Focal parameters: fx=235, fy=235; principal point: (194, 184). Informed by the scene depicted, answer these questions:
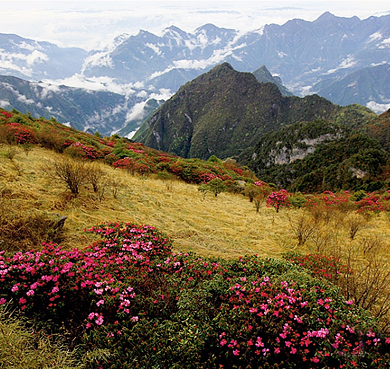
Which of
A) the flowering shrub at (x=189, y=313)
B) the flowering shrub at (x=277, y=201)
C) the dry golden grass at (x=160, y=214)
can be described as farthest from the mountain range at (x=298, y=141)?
the flowering shrub at (x=189, y=313)

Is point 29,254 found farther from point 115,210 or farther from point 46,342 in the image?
point 115,210

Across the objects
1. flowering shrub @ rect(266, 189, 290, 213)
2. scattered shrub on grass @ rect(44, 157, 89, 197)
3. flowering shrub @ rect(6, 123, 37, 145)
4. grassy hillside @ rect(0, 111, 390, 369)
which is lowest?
flowering shrub @ rect(266, 189, 290, 213)

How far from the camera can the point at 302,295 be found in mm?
3744

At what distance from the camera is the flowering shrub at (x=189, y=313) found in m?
2.92

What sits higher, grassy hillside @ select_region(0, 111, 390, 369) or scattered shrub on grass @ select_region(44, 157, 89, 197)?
scattered shrub on grass @ select_region(44, 157, 89, 197)

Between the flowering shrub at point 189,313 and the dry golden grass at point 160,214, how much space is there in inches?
59.7

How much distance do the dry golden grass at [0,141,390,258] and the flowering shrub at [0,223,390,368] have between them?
4.98 ft

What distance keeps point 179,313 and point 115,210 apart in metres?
4.79

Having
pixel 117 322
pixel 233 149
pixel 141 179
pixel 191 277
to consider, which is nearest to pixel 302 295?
pixel 191 277

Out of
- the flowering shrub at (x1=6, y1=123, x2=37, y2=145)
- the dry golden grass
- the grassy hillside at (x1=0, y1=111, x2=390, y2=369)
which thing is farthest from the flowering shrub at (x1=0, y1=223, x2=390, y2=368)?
the flowering shrub at (x1=6, y1=123, x2=37, y2=145)

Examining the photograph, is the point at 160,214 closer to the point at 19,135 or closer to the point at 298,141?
the point at 19,135

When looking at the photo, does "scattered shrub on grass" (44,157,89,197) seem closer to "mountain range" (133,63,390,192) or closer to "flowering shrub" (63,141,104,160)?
"flowering shrub" (63,141,104,160)

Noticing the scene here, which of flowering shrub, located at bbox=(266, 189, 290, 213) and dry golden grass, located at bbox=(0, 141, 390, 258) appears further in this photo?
flowering shrub, located at bbox=(266, 189, 290, 213)

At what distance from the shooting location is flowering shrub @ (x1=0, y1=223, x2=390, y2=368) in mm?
2916
